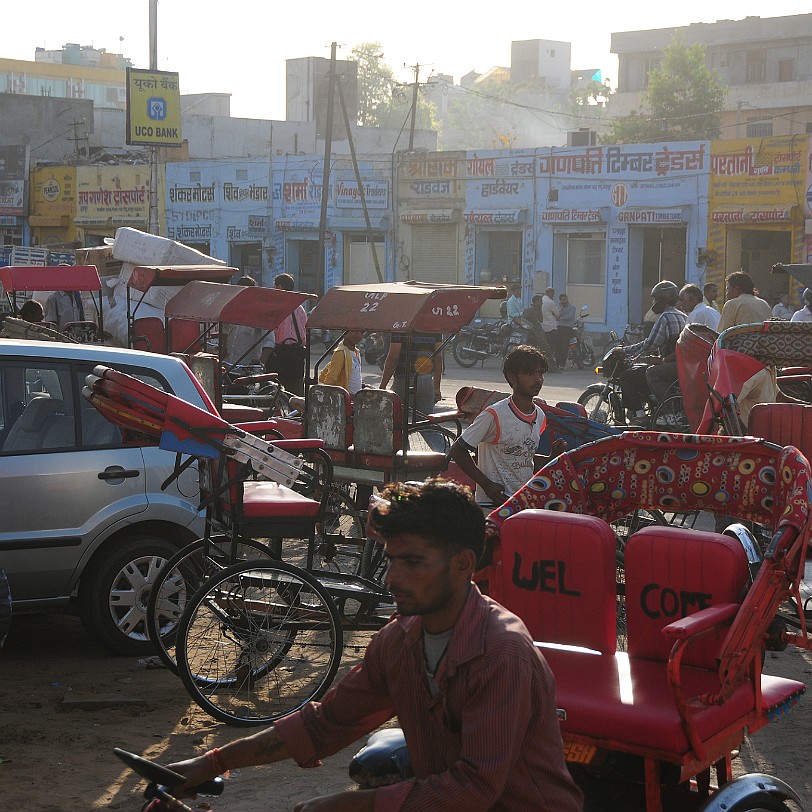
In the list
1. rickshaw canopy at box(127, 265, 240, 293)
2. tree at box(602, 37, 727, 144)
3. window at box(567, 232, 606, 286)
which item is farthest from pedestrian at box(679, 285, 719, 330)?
tree at box(602, 37, 727, 144)

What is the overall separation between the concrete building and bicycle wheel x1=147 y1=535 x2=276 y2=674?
52807 millimetres

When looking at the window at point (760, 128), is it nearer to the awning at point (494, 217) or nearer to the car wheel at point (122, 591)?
the awning at point (494, 217)

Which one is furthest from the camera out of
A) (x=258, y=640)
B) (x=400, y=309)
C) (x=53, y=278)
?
(x=53, y=278)

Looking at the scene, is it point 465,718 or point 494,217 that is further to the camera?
point 494,217

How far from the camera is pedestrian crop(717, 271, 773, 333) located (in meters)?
12.5

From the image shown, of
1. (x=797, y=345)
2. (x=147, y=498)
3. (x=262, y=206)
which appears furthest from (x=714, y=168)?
(x=147, y=498)

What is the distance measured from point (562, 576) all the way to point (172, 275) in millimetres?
10108

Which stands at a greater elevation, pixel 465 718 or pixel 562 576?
pixel 465 718

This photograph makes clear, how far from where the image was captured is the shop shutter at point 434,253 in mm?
33188

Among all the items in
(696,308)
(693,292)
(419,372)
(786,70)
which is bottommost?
(419,372)

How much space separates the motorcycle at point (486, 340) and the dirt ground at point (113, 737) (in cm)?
1890

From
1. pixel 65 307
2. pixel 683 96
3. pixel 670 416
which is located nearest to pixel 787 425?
pixel 670 416

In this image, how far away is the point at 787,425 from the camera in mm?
7535

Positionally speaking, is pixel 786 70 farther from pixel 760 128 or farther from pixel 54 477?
pixel 54 477
